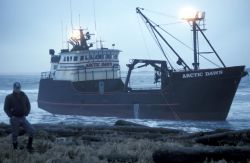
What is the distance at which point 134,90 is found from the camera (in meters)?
25.4

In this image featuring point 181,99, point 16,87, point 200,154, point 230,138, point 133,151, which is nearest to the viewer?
point 200,154

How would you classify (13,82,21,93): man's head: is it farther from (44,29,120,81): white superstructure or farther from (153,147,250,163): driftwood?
(44,29,120,81): white superstructure

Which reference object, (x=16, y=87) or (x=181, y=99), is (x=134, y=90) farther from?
(x=16, y=87)

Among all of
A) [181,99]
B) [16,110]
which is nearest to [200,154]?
[16,110]

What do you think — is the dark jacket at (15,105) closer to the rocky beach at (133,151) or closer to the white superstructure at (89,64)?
the rocky beach at (133,151)

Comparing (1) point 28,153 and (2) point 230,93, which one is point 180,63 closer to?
(2) point 230,93

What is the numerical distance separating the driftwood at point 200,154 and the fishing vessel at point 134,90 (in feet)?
52.2

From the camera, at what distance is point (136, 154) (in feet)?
24.8

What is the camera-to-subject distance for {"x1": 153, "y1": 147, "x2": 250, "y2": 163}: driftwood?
258 inches

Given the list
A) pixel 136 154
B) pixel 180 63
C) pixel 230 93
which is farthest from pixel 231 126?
pixel 136 154

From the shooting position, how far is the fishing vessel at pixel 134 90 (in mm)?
22641

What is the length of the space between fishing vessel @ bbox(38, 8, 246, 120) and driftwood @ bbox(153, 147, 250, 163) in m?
15.9

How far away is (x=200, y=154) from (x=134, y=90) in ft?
61.7

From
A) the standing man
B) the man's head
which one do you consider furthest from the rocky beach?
the man's head
